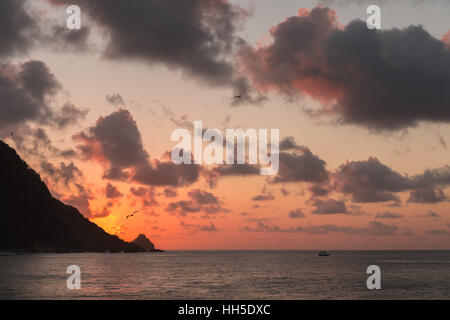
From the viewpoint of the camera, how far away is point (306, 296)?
248ft

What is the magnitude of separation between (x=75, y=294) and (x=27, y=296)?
722 centimetres

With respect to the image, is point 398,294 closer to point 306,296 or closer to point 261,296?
point 306,296

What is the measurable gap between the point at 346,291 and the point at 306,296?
11.8 metres
